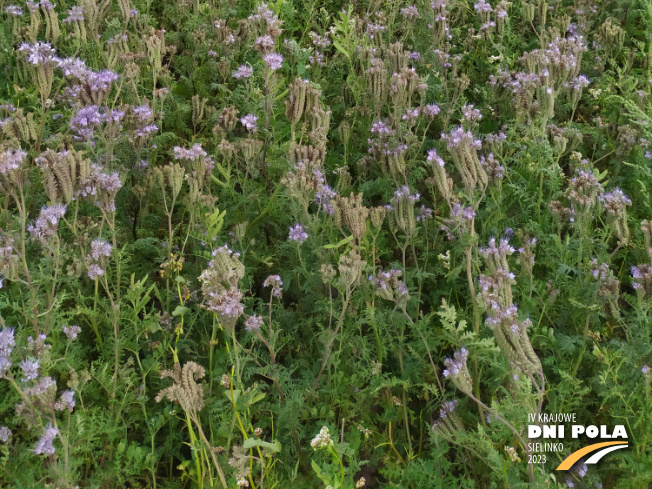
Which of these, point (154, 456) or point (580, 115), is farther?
point (580, 115)

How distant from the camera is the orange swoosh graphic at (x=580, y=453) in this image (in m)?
2.64

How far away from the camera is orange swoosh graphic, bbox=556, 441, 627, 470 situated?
104 inches

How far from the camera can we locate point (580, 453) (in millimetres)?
2699

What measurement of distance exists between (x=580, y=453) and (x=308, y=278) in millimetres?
1523

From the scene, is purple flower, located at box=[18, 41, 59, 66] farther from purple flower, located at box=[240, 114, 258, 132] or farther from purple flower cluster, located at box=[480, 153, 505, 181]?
purple flower cluster, located at box=[480, 153, 505, 181]

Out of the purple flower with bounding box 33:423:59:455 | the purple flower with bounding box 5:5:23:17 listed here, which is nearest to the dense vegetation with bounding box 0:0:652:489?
the purple flower with bounding box 33:423:59:455

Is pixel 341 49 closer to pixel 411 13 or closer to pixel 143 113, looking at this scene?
pixel 411 13

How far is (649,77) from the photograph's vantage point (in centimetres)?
457

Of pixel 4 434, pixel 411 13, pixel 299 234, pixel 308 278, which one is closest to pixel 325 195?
pixel 299 234

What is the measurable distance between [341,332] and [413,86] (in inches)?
66.4

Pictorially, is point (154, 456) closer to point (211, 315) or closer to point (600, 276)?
point (211, 315)

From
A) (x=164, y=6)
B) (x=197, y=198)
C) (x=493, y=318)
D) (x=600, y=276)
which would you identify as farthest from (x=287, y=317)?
(x=164, y=6)

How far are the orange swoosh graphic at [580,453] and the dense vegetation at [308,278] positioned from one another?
0.04 meters

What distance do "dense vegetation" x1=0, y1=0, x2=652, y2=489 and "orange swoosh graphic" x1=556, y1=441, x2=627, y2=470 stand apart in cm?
4
